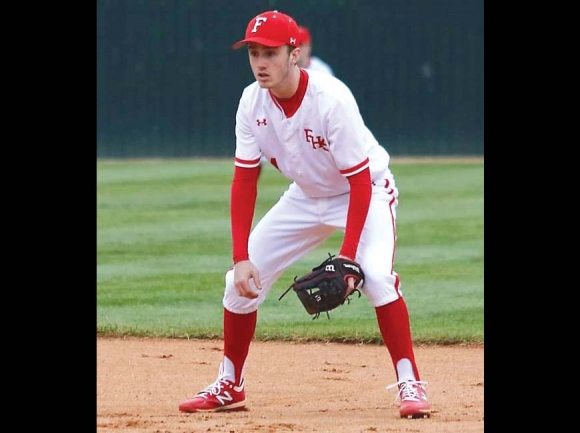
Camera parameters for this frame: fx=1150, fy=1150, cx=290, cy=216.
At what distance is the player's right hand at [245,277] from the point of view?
5.27m

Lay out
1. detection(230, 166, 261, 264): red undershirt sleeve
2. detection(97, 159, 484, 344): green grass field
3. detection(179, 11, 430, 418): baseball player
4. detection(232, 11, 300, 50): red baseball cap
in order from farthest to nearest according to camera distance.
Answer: detection(97, 159, 484, 344): green grass field < detection(230, 166, 261, 264): red undershirt sleeve < detection(179, 11, 430, 418): baseball player < detection(232, 11, 300, 50): red baseball cap

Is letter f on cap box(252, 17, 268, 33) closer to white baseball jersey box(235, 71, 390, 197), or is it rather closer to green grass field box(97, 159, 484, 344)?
white baseball jersey box(235, 71, 390, 197)

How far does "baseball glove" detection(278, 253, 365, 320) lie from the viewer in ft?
16.8

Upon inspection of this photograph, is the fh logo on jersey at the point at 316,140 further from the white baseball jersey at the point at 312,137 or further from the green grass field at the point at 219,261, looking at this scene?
the green grass field at the point at 219,261

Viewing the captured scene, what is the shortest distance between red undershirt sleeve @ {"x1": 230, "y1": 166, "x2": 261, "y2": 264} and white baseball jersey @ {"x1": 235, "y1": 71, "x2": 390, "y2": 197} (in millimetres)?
55

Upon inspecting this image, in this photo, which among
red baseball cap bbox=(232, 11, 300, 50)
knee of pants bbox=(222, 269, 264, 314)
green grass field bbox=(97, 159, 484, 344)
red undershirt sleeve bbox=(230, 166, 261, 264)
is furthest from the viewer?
green grass field bbox=(97, 159, 484, 344)

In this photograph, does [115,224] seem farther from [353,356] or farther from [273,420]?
[273,420]

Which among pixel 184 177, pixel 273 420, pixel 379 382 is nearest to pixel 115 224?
pixel 184 177

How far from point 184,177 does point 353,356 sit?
10.4 metres

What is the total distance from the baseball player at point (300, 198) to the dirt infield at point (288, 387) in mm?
199

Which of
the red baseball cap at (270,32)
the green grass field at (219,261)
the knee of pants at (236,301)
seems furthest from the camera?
the green grass field at (219,261)

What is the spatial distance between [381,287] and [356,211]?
0.37 meters

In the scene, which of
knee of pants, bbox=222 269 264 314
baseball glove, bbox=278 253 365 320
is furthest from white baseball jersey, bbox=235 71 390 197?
knee of pants, bbox=222 269 264 314

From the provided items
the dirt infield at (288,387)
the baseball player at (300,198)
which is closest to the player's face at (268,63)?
the baseball player at (300,198)
